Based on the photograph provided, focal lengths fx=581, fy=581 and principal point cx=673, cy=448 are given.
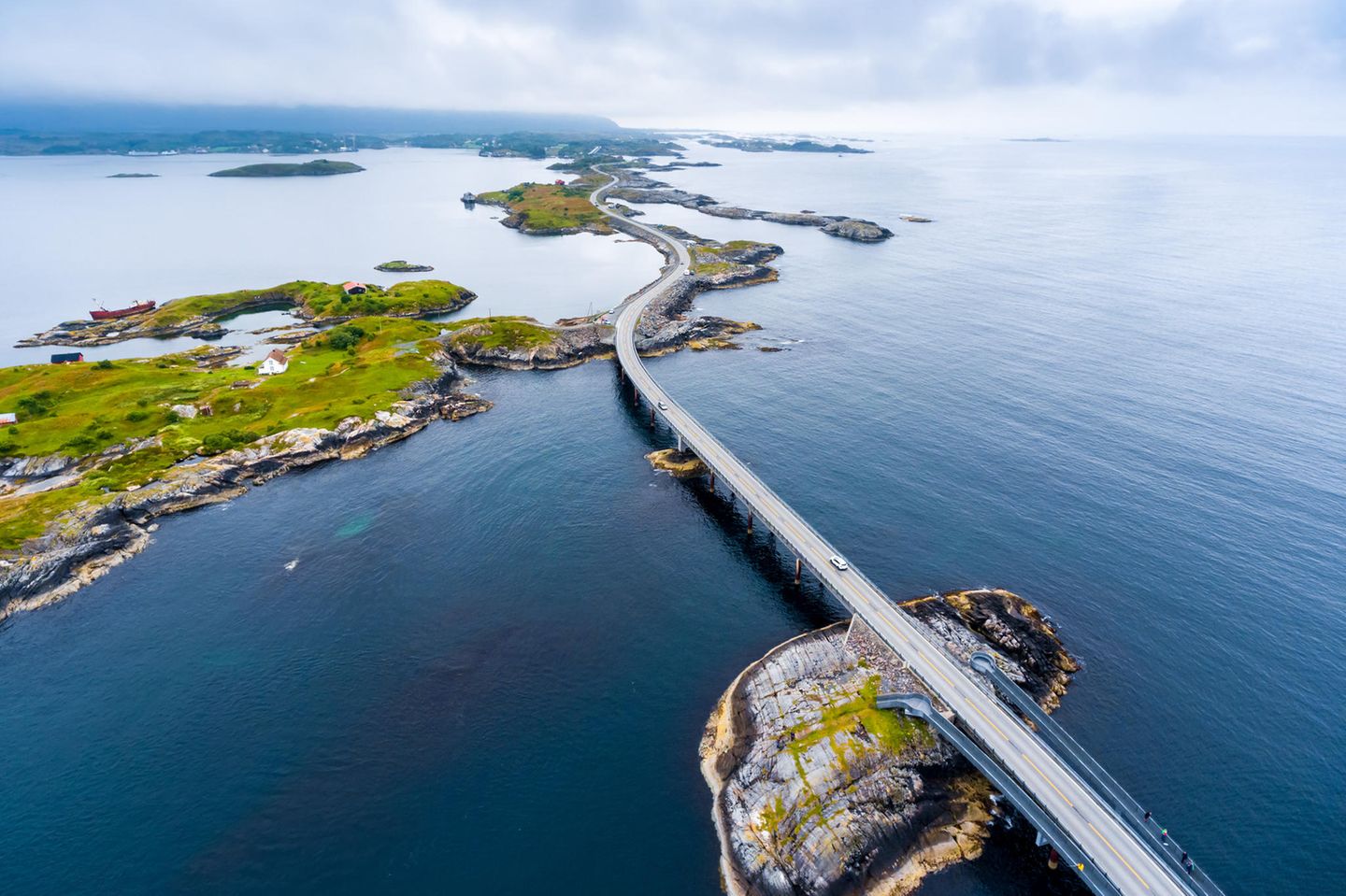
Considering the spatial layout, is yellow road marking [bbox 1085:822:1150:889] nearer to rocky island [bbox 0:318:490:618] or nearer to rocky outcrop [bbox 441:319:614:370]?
rocky island [bbox 0:318:490:618]

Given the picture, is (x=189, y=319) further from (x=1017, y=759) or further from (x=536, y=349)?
(x=1017, y=759)

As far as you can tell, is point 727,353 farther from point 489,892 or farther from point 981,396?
point 489,892

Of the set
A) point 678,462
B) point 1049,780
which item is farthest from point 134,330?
point 1049,780

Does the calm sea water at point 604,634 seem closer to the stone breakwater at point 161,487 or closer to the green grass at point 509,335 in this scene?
the stone breakwater at point 161,487

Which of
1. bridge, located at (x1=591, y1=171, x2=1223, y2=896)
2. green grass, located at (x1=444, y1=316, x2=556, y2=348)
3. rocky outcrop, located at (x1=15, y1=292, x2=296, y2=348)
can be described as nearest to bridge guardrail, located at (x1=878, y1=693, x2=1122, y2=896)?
bridge, located at (x1=591, y1=171, x2=1223, y2=896)


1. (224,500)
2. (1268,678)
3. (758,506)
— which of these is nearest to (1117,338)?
(1268,678)
